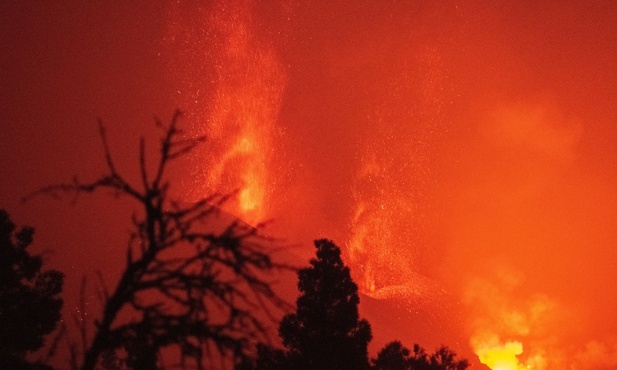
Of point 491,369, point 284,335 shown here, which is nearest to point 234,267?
point 284,335

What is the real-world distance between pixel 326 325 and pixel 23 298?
10684mm

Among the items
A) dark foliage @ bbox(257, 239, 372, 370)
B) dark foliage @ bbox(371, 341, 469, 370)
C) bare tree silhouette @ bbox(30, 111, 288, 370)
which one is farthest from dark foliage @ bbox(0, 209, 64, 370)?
bare tree silhouette @ bbox(30, 111, 288, 370)

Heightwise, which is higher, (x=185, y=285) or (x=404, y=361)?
(x=404, y=361)

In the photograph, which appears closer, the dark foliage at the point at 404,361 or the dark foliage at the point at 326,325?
the dark foliage at the point at 326,325

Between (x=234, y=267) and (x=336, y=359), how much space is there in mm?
15252

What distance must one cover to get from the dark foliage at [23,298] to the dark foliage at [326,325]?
30.0 feet

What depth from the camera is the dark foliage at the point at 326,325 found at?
63.1 ft

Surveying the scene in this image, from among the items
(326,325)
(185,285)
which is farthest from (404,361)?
(185,285)

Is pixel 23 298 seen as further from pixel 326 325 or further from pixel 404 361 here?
pixel 404 361

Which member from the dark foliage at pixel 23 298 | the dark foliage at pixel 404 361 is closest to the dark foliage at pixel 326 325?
the dark foliage at pixel 404 361

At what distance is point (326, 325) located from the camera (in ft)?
64.2

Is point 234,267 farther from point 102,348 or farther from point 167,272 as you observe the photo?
point 102,348

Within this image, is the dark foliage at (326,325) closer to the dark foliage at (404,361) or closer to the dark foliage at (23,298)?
the dark foliage at (404,361)

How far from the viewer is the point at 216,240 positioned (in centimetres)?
523
